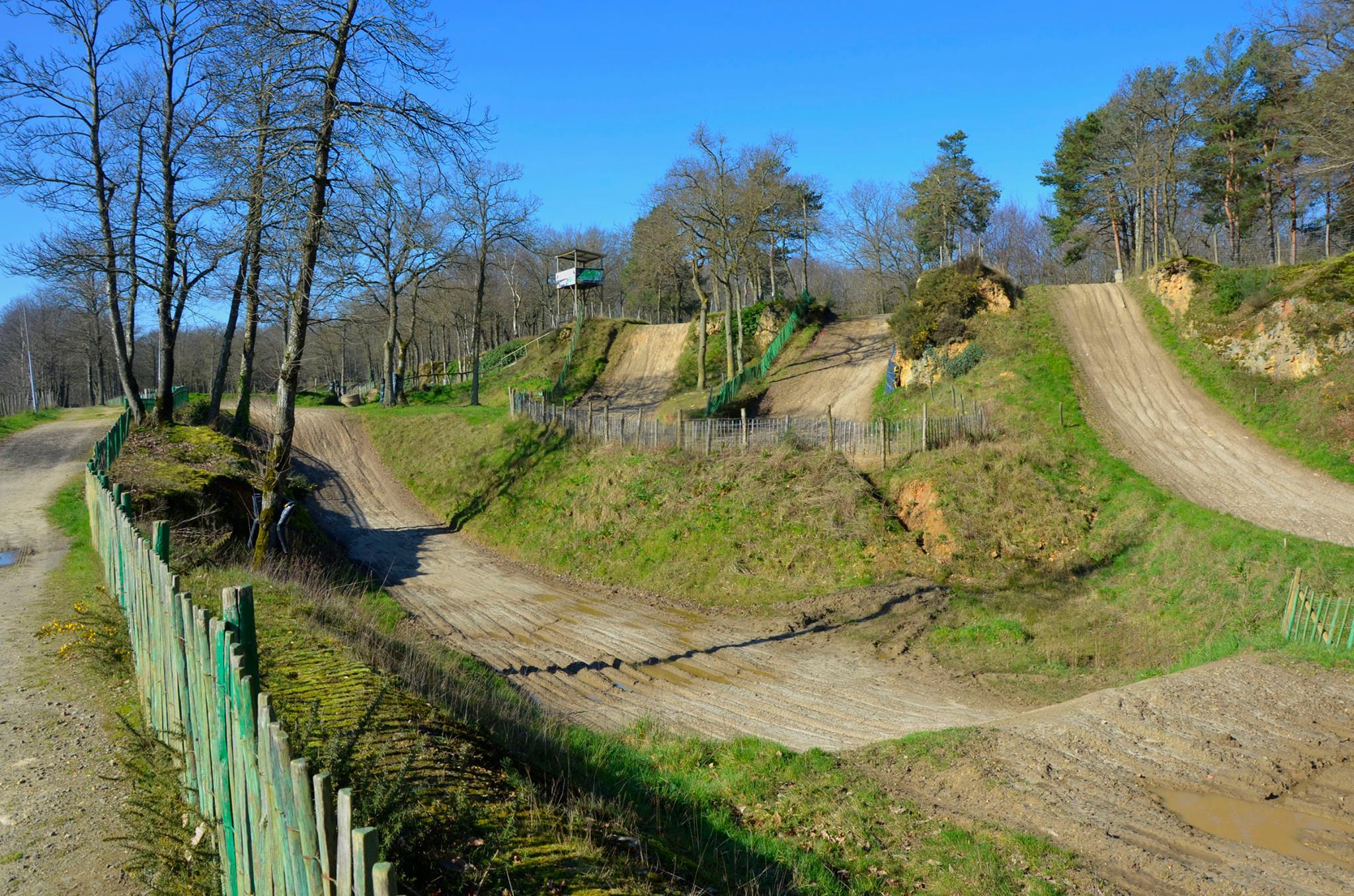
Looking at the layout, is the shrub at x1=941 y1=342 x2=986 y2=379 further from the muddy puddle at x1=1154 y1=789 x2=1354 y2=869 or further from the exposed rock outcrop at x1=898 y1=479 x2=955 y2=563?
the muddy puddle at x1=1154 y1=789 x2=1354 y2=869

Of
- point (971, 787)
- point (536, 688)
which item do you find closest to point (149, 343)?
point (536, 688)

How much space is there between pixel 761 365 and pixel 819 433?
16717 millimetres

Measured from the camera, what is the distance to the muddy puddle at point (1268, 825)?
275 inches

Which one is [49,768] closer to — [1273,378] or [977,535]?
[977,535]

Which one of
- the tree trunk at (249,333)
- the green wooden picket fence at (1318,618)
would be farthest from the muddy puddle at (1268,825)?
the tree trunk at (249,333)

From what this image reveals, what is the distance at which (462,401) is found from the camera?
4156cm

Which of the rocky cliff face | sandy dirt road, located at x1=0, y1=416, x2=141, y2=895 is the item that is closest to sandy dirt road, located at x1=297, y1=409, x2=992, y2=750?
sandy dirt road, located at x1=0, y1=416, x2=141, y2=895

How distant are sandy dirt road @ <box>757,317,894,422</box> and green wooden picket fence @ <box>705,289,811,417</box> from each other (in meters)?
1.22

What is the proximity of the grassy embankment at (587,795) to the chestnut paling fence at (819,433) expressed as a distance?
12771mm

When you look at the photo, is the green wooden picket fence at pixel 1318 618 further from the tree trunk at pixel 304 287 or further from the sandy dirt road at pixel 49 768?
the tree trunk at pixel 304 287

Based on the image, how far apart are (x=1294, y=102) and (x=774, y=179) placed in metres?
23.0

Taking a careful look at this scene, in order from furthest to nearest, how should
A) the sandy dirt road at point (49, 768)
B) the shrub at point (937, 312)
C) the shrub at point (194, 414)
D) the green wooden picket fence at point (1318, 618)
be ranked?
the shrub at point (937, 312) → the shrub at point (194, 414) → the green wooden picket fence at point (1318, 618) → the sandy dirt road at point (49, 768)

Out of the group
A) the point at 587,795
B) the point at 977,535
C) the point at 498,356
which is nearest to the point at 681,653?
the point at 587,795

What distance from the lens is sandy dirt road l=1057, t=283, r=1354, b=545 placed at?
1739cm
